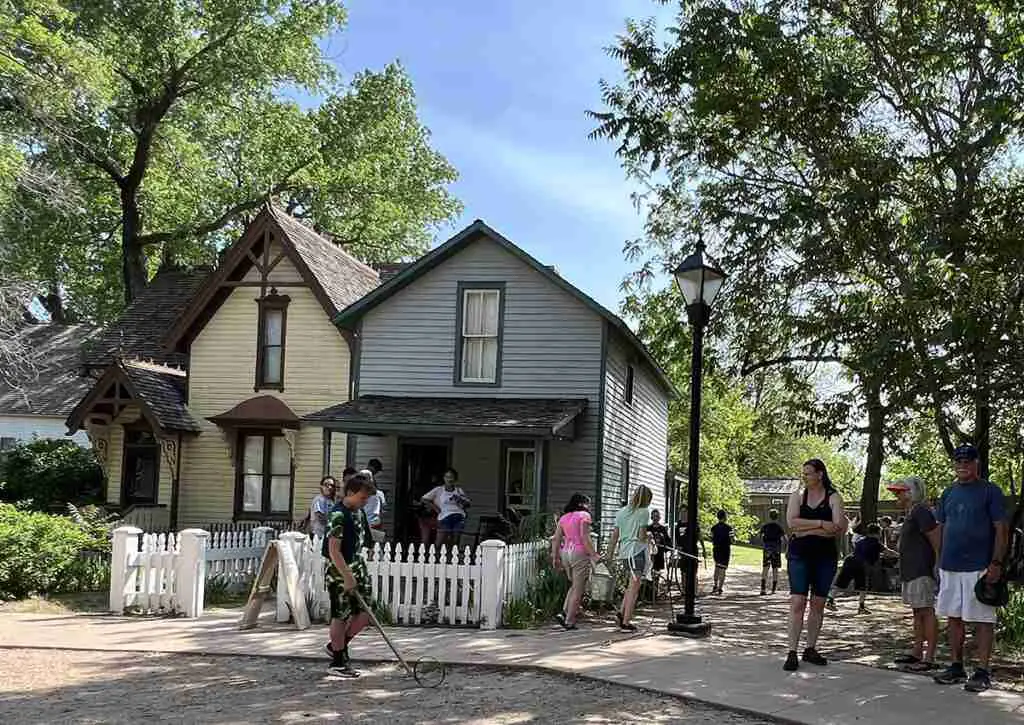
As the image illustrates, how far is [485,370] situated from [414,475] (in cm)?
258

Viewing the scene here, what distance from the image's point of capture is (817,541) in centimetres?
880

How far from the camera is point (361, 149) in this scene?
36156 millimetres

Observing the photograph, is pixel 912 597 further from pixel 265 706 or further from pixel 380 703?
pixel 265 706

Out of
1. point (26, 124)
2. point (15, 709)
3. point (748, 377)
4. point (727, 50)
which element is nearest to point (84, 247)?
point (26, 124)

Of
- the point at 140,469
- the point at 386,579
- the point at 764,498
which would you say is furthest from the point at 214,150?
the point at 764,498

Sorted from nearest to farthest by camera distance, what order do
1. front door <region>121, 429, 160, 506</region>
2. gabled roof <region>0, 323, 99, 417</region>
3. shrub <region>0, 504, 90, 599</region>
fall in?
shrub <region>0, 504, 90, 599</region> → front door <region>121, 429, 160, 506</region> → gabled roof <region>0, 323, 99, 417</region>

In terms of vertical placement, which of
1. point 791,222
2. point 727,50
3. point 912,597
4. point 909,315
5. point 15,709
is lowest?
point 15,709

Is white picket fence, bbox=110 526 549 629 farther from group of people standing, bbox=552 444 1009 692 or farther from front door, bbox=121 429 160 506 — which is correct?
front door, bbox=121 429 160 506

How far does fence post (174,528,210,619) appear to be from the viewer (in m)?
12.5

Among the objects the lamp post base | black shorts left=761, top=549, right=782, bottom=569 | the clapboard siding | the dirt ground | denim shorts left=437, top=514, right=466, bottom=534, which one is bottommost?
the dirt ground

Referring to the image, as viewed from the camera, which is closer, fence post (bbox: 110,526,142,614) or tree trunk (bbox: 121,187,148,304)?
fence post (bbox: 110,526,142,614)

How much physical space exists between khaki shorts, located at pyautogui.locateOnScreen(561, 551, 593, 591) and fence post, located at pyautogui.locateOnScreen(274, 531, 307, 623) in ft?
10.6

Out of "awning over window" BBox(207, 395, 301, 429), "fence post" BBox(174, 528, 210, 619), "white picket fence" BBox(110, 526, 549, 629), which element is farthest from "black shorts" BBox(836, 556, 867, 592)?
"awning over window" BBox(207, 395, 301, 429)

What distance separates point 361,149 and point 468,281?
1879cm
